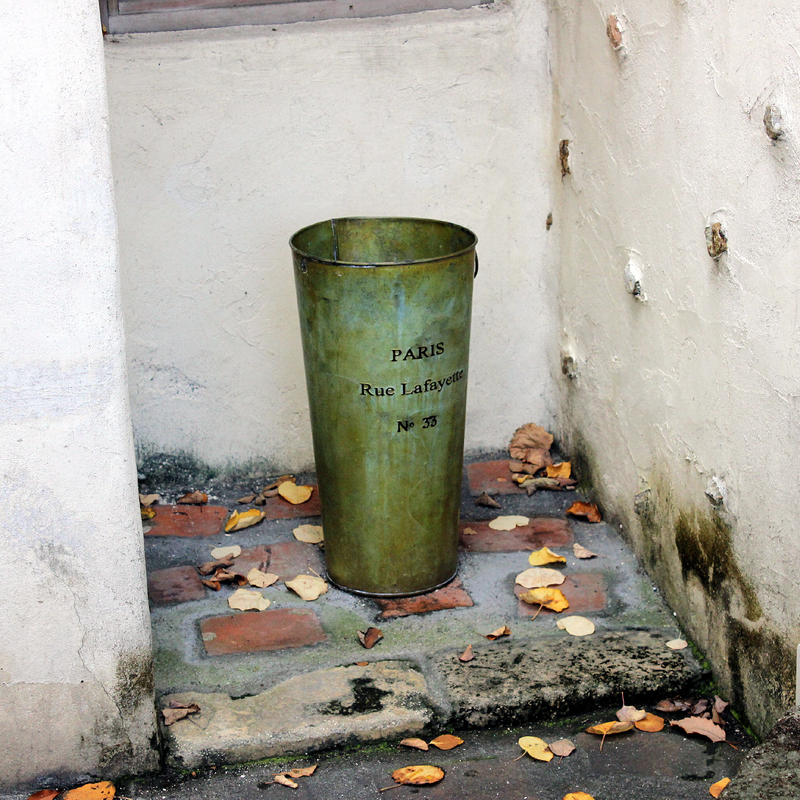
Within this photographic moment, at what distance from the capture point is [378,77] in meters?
3.55

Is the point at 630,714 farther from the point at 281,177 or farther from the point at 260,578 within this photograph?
the point at 281,177

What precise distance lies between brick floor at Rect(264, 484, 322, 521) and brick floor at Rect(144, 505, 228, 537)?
16cm

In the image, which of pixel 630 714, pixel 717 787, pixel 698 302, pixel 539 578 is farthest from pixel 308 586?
pixel 698 302

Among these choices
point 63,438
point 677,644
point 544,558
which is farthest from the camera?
point 544,558

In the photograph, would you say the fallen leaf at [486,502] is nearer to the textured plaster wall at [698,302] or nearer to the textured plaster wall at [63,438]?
the textured plaster wall at [698,302]

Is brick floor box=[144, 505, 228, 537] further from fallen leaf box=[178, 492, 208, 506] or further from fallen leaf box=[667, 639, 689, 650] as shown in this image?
fallen leaf box=[667, 639, 689, 650]

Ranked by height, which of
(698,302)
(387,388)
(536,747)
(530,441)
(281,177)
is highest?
(281,177)

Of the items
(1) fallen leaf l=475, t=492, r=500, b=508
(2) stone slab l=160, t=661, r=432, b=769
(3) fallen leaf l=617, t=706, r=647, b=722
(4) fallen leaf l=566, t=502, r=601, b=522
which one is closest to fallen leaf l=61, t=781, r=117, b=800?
(2) stone slab l=160, t=661, r=432, b=769

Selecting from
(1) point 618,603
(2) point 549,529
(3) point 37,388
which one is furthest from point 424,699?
(3) point 37,388

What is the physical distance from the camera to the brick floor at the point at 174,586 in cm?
325

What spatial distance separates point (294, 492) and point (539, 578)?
99 cm

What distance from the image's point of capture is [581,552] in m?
3.45

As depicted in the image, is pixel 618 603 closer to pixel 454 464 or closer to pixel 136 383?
pixel 454 464

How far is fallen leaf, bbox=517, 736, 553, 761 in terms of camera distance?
2650 millimetres
